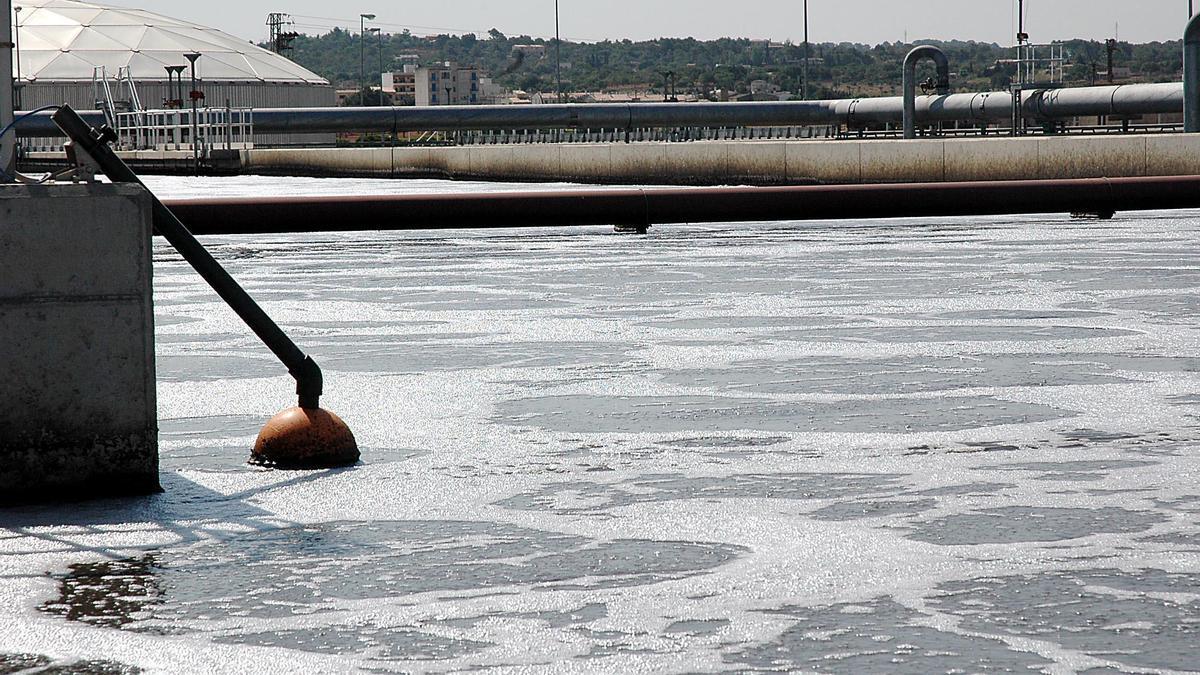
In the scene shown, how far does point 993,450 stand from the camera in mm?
5305

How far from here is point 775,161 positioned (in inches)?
1061

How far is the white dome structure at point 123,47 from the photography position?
89.1m

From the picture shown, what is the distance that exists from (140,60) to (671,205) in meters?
78.9

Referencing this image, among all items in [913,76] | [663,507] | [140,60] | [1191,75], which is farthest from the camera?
[140,60]

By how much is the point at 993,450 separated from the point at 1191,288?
17.5 ft

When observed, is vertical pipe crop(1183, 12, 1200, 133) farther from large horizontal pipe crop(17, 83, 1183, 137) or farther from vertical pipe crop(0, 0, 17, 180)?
large horizontal pipe crop(17, 83, 1183, 137)

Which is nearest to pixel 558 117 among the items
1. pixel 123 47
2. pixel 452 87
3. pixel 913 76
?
pixel 913 76

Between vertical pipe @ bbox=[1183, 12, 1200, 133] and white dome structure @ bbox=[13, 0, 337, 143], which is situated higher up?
white dome structure @ bbox=[13, 0, 337, 143]

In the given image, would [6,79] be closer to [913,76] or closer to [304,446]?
[304,446]

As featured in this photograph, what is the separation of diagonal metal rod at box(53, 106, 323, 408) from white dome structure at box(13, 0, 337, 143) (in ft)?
253

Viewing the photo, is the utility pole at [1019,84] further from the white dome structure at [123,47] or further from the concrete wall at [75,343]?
the white dome structure at [123,47]

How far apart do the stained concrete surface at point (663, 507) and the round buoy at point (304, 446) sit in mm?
75

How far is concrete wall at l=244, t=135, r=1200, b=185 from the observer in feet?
66.5

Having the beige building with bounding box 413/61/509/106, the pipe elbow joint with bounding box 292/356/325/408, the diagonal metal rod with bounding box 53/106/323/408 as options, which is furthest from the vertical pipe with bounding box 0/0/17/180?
the beige building with bounding box 413/61/509/106
